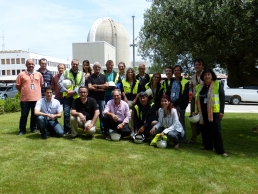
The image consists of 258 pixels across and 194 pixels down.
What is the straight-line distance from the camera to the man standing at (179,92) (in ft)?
21.3

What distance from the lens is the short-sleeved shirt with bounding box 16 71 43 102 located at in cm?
708

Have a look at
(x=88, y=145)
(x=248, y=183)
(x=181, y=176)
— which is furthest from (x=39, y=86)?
(x=248, y=183)

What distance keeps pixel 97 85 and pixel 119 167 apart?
282 centimetres

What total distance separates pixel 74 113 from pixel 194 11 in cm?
356

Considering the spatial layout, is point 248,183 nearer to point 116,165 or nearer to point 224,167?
point 224,167

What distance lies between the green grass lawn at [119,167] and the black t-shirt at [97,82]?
1.17 m

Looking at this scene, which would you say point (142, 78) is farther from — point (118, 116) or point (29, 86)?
point (29, 86)

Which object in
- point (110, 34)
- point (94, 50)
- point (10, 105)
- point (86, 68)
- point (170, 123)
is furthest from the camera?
point (110, 34)

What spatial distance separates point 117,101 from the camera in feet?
22.2

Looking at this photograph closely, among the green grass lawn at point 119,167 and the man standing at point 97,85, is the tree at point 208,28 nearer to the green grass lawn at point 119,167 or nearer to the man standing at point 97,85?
the man standing at point 97,85

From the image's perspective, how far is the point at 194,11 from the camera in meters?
6.02

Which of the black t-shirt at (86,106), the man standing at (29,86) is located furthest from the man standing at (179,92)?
the man standing at (29,86)

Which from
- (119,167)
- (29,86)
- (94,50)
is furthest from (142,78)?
(94,50)

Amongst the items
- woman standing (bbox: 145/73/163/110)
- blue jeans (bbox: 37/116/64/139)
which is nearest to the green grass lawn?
blue jeans (bbox: 37/116/64/139)
